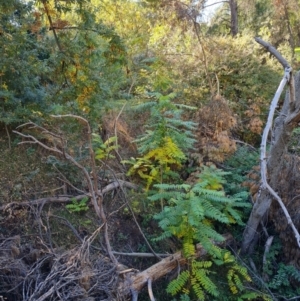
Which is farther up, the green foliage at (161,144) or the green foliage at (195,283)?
the green foliage at (161,144)

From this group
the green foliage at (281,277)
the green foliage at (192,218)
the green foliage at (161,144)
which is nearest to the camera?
the green foliage at (192,218)

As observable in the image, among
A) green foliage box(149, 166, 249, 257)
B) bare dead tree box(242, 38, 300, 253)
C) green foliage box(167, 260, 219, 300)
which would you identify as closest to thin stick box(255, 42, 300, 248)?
bare dead tree box(242, 38, 300, 253)

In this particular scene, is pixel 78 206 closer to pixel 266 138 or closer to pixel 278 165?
pixel 278 165

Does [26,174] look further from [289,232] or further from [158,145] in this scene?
[289,232]

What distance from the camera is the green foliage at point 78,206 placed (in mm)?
5207

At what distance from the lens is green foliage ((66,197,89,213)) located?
17.1 feet

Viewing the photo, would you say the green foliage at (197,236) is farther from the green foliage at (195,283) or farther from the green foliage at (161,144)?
the green foliage at (161,144)

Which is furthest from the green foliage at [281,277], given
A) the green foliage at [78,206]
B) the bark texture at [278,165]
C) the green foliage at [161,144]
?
the green foliage at [78,206]

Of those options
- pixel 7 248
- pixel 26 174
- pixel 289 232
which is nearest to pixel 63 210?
pixel 26 174

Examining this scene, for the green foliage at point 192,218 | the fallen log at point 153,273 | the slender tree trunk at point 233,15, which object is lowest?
the fallen log at point 153,273

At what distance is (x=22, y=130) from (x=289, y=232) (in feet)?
14.5

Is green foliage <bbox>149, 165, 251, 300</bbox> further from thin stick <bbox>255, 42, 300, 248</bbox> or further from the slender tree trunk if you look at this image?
the slender tree trunk

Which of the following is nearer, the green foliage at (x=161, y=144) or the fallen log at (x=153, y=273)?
the fallen log at (x=153, y=273)

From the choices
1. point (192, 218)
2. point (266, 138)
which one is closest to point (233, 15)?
point (192, 218)
